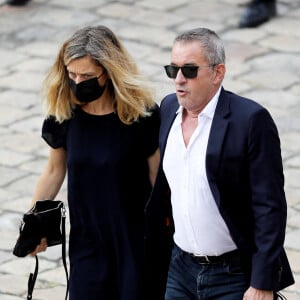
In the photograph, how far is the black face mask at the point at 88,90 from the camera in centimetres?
480

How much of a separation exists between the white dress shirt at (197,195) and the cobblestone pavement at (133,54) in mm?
1894

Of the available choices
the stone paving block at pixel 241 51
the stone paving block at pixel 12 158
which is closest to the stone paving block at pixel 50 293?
the stone paving block at pixel 12 158

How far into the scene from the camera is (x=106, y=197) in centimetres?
488

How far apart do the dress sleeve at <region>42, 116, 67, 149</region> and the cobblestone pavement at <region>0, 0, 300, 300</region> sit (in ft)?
5.40

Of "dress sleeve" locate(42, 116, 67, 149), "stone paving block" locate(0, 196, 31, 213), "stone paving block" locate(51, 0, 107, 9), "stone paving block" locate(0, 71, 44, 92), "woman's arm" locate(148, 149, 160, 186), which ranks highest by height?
"dress sleeve" locate(42, 116, 67, 149)

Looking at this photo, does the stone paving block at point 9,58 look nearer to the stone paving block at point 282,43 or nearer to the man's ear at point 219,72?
the stone paving block at point 282,43

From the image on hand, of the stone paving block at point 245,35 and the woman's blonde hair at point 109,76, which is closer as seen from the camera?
the woman's blonde hair at point 109,76

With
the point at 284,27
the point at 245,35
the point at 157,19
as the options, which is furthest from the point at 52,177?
the point at 157,19

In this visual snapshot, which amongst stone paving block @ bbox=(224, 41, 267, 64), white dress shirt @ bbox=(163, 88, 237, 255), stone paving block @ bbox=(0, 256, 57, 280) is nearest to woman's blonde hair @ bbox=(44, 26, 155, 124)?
white dress shirt @ bbox=(163, 88, 237, 255)

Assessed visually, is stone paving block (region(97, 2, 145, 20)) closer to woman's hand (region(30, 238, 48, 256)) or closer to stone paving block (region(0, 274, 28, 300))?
stone paving block (region(0, 274, 28, 300))

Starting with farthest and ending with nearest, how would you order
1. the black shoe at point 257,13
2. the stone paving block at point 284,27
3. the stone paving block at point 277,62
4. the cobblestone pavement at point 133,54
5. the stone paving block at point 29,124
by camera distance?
the black shoe at point 257,13
the stone paving block at point 284,27
the stone paving block at point 277,62
the stone paving block at point 29,124
the cobblestone pavement at point 133,54

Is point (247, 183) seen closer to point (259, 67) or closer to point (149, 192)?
point (149, 192)

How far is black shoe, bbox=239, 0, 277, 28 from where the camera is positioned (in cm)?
1054

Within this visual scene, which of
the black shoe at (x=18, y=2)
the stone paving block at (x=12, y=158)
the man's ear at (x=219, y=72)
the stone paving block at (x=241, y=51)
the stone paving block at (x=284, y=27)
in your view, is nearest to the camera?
the man's ear at (x=219, y=72)
